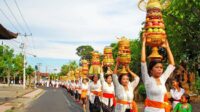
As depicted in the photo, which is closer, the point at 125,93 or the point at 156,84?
the point at 156,84

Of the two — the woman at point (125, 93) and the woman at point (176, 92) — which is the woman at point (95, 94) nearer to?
the woman at point (176, 92)

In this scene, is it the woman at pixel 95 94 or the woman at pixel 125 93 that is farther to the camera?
the woman at pixel 95 94

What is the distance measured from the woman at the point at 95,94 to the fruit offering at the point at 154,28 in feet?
29.7

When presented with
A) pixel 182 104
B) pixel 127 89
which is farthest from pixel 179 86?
pixel 127 89

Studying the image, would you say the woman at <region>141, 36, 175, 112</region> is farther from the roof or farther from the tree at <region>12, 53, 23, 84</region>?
the tree at <region>12, 53, 23, 84</region>

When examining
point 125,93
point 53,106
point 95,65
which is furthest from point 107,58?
point 53,106

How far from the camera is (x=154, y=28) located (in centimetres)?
816

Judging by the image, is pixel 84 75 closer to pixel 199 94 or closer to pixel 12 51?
pixel 199 94

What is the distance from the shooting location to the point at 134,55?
43.5 metres

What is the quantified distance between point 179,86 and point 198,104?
1639 centimetres

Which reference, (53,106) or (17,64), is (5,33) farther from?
(17,64)

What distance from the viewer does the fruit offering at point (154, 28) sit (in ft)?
26.3

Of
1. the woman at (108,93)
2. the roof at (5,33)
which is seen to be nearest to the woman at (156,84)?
the woman at (108,93)

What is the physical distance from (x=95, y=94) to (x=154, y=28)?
946 centimetres
